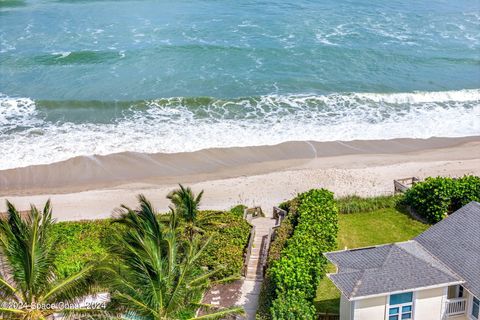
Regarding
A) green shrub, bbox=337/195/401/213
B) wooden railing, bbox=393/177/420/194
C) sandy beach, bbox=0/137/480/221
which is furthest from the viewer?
sandy beach, bbox=0/137/480/221

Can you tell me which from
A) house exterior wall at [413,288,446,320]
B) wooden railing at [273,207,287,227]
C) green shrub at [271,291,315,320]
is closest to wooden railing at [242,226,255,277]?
wooden railing at [273,207,287,227]

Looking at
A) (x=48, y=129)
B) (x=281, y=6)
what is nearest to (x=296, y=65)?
(x=281, y=6)

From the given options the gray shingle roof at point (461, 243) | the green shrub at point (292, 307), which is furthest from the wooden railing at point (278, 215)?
the gray shingle roof at point (461, 243)

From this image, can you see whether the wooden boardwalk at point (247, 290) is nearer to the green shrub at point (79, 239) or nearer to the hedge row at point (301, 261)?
the hedge row at point (301, 261)

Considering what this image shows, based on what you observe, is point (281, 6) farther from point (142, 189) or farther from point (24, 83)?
point (142, 189)

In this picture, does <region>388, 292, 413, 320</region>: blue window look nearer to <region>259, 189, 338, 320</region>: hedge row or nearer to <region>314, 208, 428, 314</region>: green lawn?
<region>259, 189, 338, 320</region>: hedge row
